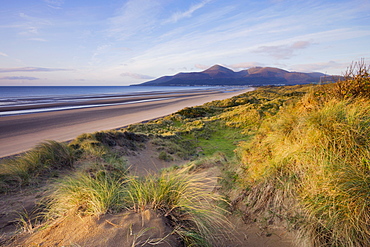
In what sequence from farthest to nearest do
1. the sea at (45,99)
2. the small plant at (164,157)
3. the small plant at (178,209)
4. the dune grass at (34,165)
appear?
the sea at (45,99) < the small plant at (164,157) < the dune grass at (34,165) < the small plant at (178,209)

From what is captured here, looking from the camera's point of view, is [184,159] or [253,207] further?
[184,159]

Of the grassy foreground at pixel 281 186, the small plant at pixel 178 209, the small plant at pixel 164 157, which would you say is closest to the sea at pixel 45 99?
the small plant at pixel 164 157

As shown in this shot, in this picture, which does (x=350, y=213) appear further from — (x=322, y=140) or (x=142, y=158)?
(x=142, y=158)

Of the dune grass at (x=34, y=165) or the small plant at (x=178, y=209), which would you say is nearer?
the small plant at (x=178, y=209)

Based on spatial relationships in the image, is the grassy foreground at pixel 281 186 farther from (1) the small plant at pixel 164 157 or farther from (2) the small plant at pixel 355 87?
(1) the small plant at pixel 164 157

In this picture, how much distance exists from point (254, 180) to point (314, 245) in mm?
1532

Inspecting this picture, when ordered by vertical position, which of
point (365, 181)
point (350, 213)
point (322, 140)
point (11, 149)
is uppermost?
point (322, 140)

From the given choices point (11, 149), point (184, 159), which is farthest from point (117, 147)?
point (11, 149)

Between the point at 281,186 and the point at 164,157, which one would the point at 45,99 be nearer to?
the point at 164,157

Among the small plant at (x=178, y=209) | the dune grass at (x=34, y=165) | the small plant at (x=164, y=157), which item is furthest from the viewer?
the small plant at (x=164, y=157)

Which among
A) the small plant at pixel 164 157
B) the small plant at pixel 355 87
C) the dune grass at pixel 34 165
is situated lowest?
the small plant at pixel 164 157

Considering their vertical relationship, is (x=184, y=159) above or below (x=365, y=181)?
below

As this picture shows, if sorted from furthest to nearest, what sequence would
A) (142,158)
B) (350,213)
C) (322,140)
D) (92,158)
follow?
(142,158), (92,158), (322,140), (350,213)

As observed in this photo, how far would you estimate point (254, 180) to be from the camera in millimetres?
4262
